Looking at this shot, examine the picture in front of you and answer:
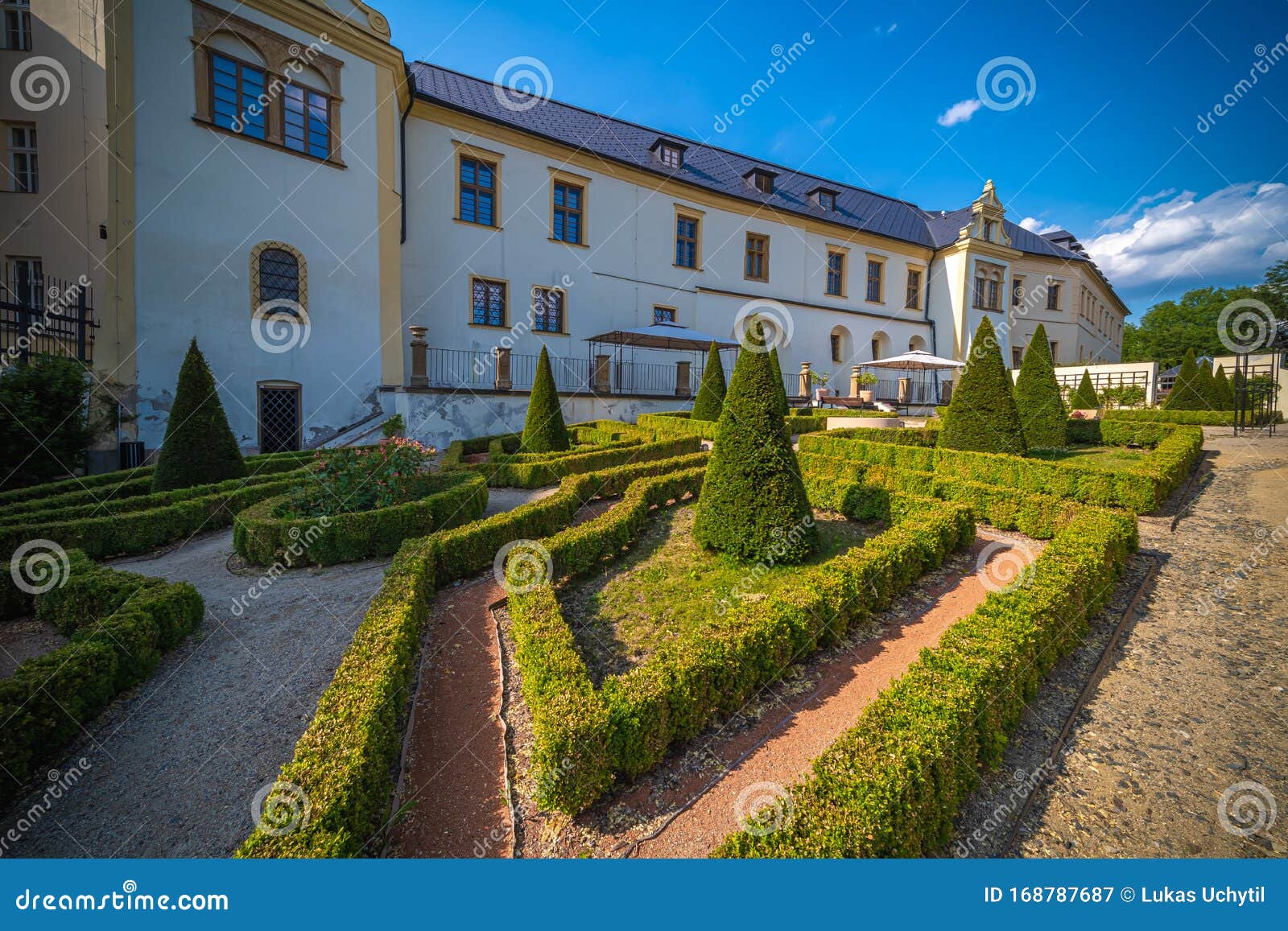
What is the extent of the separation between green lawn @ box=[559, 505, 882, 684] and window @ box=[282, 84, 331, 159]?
47.1 ft

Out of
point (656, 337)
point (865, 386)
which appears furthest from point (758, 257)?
point (656, 337)

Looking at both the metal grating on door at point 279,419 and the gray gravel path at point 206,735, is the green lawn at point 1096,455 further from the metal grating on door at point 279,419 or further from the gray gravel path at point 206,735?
the metal grating on door at point 279,419

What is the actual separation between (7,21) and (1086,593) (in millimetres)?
26466

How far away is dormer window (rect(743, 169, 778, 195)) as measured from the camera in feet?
81.7

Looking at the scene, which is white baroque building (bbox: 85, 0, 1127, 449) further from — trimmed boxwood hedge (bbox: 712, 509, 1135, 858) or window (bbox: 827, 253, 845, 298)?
trimmed boxwood hedge (bbox: 712, 509, 1135, 858)

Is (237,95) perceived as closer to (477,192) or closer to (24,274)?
(477,192)

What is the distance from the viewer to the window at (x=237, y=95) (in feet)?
40.8

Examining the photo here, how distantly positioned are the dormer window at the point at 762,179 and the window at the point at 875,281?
7.33 m

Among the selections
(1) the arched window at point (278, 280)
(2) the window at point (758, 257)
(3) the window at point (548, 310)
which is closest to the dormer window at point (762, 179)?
(2) the window at point (758, 257)

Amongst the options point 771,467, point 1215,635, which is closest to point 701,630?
point 771,467

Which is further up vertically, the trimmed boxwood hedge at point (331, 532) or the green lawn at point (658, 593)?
the trimmed boxwood hedge at point (331, 532)

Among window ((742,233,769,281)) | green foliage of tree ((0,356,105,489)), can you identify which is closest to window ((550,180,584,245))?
window ((742,233,769,281))

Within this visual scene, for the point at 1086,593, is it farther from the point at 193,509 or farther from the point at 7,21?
the point at 7,21

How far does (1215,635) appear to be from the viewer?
4.84m
